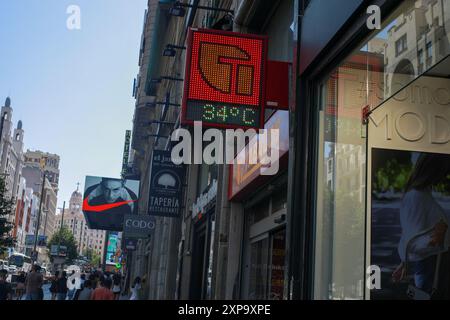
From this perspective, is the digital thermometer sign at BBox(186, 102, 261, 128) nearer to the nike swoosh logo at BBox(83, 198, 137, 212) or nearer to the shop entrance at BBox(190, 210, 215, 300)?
the shop entrance at BBox(190, 210, 215, 300)

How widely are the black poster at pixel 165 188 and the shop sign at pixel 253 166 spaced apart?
867 cm

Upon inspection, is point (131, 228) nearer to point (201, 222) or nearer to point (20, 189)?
point (201, 222)

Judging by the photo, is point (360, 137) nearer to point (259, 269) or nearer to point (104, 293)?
point (259, 269)

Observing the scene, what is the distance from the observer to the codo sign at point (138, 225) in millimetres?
25531

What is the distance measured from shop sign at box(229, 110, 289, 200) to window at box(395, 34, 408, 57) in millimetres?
2781

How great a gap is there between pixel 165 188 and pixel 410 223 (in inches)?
585

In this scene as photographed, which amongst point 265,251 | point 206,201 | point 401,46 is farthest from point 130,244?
point 401,46

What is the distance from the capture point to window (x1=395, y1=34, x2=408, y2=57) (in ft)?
14.2

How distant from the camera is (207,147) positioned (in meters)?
14.5

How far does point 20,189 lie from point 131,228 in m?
106

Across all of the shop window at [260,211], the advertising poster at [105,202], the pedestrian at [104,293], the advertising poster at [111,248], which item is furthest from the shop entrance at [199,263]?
the advertising poster at [111,248]

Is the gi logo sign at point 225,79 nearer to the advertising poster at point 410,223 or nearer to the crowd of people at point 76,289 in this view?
the advertising poster at point 410,223

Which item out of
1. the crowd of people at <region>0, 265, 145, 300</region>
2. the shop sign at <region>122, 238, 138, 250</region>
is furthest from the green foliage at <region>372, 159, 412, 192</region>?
the shop sign at <region>122, 238, 138, 250</region>
